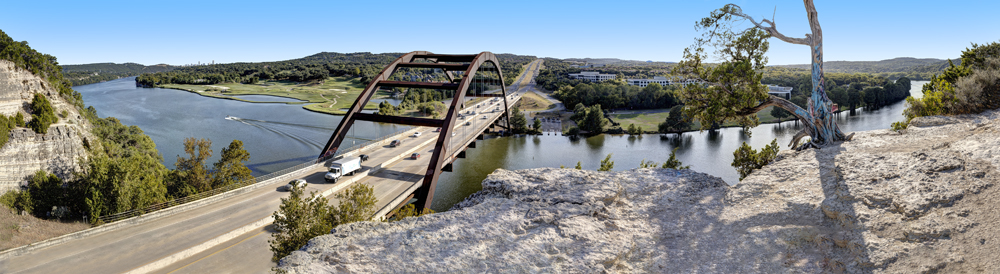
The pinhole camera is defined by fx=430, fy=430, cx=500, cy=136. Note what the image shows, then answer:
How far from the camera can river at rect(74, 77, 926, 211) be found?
5050 cm

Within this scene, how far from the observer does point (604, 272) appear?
25.9 ft

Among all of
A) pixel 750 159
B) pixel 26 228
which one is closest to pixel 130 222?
pixel 26 228

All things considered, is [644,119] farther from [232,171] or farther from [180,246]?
[180,246]

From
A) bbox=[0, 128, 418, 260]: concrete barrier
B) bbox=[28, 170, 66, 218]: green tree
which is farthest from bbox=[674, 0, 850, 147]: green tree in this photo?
bbox=[28, 170, 66, 218]: green tree

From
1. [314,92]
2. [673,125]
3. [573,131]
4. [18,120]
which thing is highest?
[314,92]

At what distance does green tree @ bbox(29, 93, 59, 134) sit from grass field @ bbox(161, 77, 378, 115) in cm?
6582

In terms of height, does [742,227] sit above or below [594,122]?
above

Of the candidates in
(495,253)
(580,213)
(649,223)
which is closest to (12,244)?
(495,253)

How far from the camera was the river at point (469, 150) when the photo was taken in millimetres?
50500

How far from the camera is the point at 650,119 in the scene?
91.4 m

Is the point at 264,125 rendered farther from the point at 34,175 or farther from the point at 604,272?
the point at 604,272

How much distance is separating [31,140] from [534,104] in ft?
304

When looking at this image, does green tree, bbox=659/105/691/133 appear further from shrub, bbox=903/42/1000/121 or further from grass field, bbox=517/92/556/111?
shrub, bbox=903/42/1000/121

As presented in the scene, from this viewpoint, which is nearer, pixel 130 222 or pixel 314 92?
pixel 130 222
